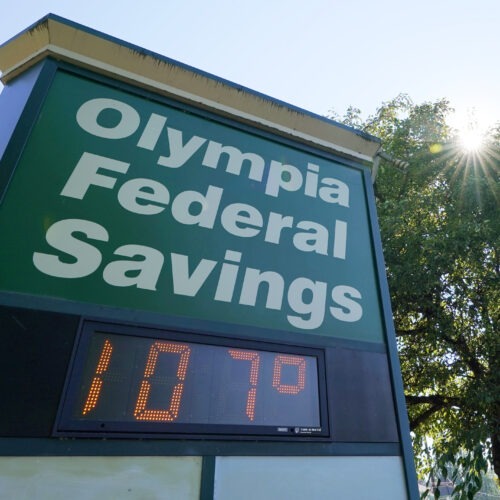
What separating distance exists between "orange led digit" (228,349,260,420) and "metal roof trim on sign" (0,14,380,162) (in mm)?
2016

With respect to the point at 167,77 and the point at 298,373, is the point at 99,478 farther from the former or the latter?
the point at 167,77

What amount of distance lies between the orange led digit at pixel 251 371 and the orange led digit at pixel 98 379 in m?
0.65

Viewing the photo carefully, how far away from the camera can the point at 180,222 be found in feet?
8.54

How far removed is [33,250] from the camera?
211 cm

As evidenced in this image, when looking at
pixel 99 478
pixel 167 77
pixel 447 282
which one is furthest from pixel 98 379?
pixel 447 282

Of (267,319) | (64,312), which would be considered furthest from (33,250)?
(267,319)

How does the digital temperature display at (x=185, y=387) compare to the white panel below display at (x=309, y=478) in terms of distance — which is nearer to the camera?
the digital temperature display at (x=185, y=387)

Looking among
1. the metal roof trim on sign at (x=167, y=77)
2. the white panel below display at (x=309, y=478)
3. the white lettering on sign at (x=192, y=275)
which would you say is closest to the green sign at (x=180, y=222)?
the white lettering on sign at (x=192, y=275)

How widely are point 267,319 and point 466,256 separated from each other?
18.7 ft

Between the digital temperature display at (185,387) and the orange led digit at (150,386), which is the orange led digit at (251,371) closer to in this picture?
the digital temperature display at (185,387)

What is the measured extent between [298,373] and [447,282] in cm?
620

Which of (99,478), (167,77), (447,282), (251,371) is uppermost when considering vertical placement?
(447,282)

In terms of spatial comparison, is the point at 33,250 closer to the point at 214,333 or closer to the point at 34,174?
the point at 34,174

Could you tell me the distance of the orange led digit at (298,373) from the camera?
2227 mm
